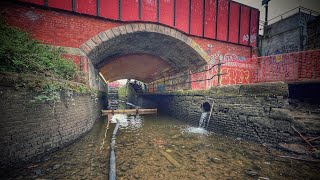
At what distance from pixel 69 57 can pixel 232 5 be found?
36.2ft

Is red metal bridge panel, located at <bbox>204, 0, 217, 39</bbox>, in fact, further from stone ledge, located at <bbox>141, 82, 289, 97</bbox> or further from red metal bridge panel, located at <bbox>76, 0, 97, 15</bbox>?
red metal bridge panel, located at <bbox>76, 0, 97, 15</bbox>

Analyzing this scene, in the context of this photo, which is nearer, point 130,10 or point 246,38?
point 130,10

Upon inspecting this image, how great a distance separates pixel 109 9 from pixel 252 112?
27.2ft

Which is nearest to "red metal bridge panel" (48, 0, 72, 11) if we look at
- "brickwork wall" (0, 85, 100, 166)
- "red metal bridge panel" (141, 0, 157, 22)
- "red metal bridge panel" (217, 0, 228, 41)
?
"red metal bridge panel" (141, 0, 157, 22)

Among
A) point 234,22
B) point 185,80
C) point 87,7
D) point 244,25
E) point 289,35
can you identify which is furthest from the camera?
point 289,35

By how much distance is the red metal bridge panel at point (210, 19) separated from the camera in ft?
32.7

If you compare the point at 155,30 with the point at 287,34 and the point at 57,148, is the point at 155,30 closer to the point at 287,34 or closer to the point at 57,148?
the point at 57,148

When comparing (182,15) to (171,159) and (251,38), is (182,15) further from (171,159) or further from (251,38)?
(171,159)

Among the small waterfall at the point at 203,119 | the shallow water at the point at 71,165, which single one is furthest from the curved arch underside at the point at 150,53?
the shallow water at the point at 71,165

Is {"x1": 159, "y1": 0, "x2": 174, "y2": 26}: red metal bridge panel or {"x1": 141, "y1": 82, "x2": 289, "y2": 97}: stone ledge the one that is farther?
{"x1": 159, "y1": 0, "x2": 174, "y2": 26}: red metal bridge panel

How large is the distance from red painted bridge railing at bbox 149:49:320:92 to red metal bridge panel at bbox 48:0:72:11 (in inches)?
294

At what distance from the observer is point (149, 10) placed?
339 inches

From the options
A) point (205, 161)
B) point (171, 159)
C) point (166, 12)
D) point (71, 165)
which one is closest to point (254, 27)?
point (166, 12)

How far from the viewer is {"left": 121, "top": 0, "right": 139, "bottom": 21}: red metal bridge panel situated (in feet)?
26.9
